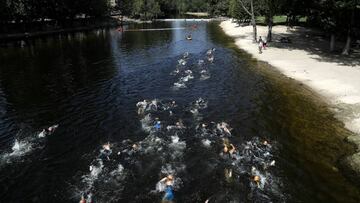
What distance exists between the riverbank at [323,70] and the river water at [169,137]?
1.40 meters

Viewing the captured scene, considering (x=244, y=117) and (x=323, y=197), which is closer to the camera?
(x=323, y=197)

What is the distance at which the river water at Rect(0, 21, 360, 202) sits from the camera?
23.3 meters

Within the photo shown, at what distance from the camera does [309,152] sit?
2777 centimetres

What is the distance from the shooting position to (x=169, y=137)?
100 feet

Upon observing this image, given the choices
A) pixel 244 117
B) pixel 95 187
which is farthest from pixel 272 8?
pixel 95 187

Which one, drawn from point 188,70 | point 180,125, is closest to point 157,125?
point 180,125

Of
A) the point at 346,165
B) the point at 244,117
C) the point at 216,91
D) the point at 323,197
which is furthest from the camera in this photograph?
the point at 216,91

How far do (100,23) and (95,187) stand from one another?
144929mm

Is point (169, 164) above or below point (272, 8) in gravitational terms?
below

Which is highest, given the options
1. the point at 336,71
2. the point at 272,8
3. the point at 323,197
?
the point at 272,8

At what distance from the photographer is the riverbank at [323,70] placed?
34125 millimetres

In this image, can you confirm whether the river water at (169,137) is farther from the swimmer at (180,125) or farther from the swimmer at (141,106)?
the swimmer at (141,106)

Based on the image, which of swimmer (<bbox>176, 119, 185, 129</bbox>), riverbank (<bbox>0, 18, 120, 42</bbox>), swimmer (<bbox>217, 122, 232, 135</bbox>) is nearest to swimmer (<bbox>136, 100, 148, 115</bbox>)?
swimmer (<bbox>176, 119, 185, 129</bbox>)

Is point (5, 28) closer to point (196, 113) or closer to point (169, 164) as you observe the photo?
point (196, 113)
